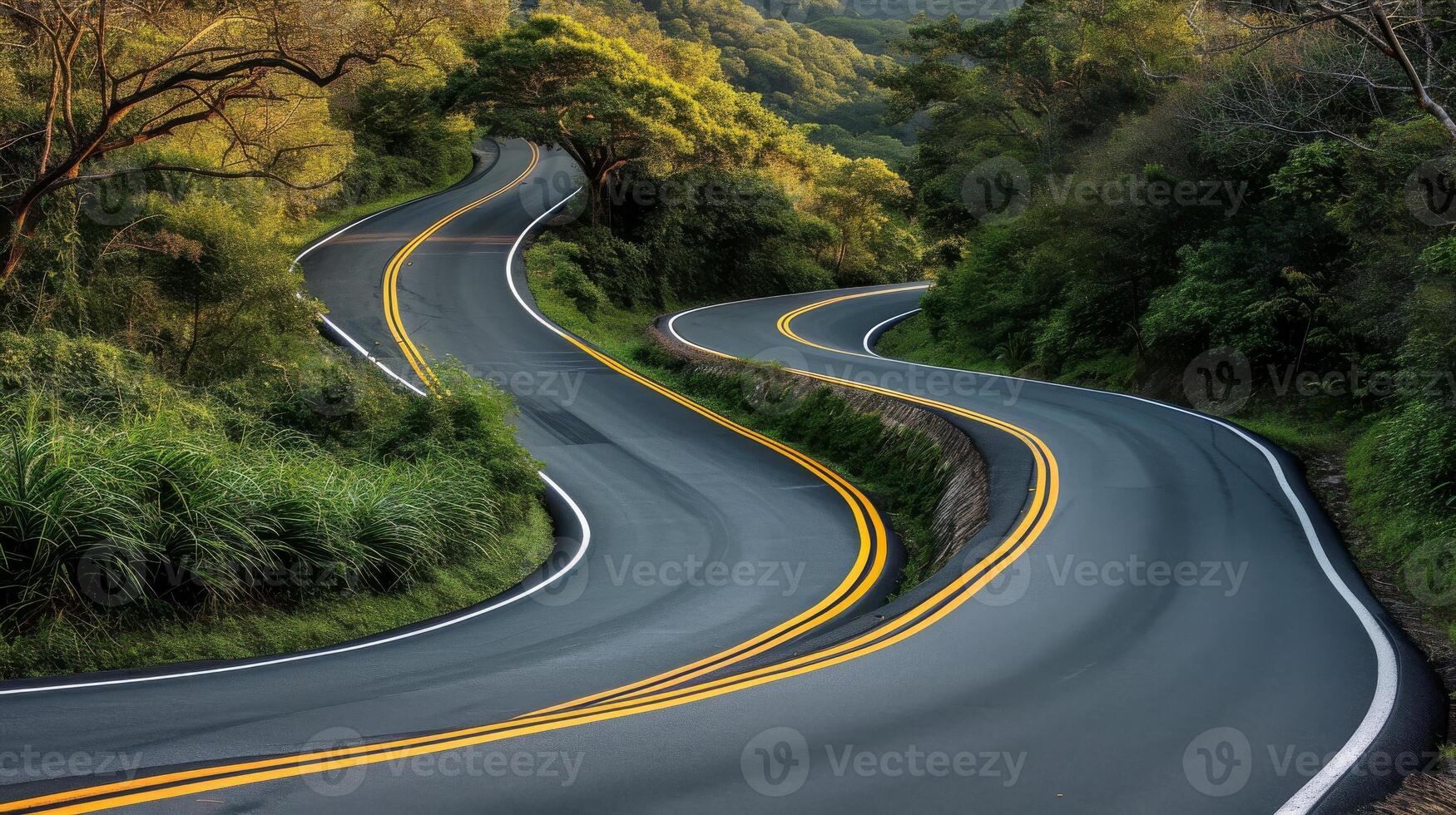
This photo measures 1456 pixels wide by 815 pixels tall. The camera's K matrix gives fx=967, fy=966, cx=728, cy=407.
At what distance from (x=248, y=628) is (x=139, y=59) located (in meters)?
13.2

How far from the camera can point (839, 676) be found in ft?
27.5

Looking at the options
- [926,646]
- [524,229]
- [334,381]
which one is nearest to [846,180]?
[524,229]

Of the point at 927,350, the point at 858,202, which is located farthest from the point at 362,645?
the point at 858,202

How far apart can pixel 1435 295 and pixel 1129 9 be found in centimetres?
2020

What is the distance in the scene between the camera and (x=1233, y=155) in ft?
72.6

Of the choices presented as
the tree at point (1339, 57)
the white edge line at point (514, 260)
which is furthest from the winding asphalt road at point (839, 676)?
the white edge line at point (514, 260)

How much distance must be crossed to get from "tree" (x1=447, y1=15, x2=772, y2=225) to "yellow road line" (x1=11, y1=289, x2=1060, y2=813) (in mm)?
25271

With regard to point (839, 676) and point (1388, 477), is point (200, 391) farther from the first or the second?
point (1388, 477)

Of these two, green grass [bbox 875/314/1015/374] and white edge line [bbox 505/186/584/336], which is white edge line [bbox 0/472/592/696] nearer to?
white edge line [bbox 505/186/584/336]

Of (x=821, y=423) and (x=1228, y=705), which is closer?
(x=1228, y=705)

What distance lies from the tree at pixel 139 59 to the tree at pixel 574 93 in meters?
17.1

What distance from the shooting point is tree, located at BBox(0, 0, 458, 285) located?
14.7 metres

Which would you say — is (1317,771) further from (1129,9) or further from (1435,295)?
(1129,9)

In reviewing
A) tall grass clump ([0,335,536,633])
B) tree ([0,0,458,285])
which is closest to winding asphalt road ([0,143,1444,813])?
tall grass clump ([0,335,536,633])
